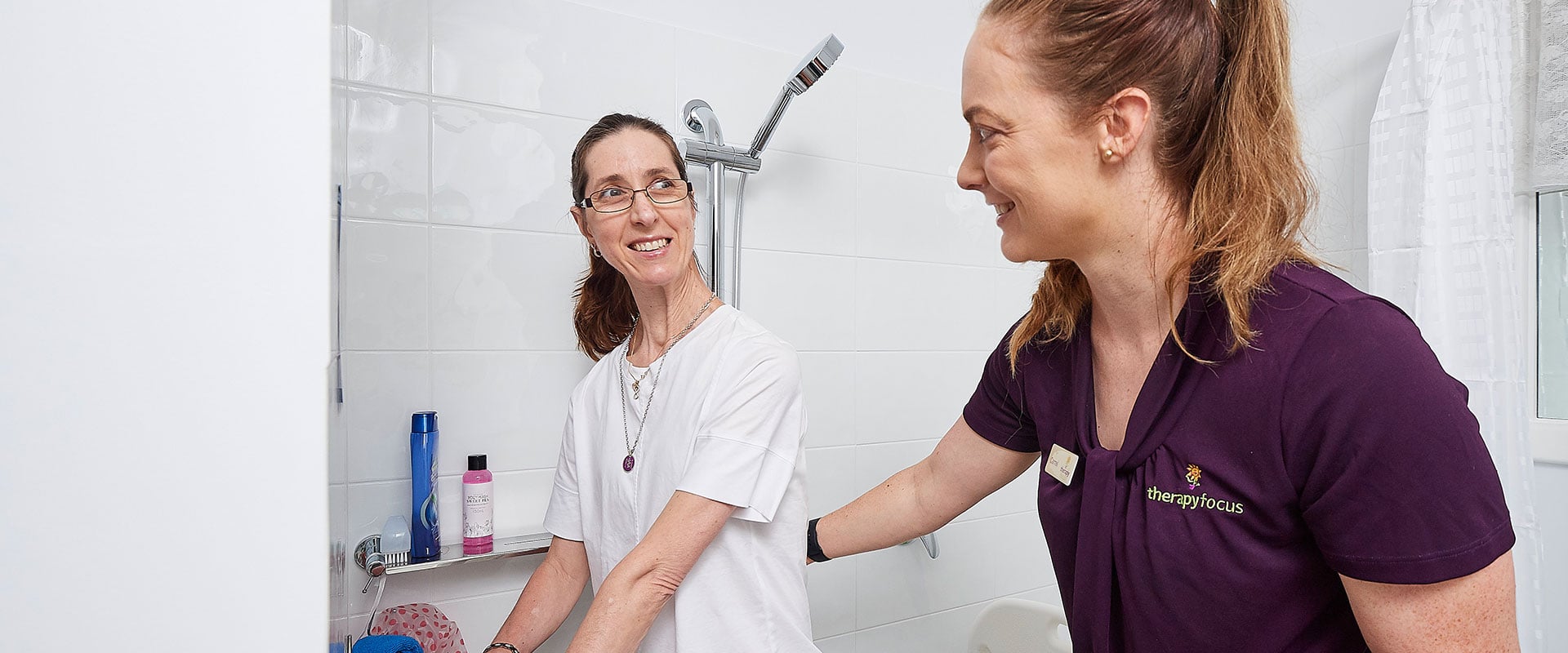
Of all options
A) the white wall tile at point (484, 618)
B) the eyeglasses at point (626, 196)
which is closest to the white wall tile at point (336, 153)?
the eyeglasses at point (626, 196)

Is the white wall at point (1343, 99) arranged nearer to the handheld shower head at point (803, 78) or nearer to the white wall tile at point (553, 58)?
the handheld shower head at point (803, 78)

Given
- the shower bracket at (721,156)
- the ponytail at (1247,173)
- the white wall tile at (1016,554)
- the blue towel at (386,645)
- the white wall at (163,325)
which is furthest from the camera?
the white wall tile at (1016,554)

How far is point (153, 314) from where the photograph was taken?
318 millimetres

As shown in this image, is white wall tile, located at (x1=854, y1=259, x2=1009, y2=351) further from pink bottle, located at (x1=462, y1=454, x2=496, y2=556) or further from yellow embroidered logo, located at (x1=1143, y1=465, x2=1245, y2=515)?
yellow embroidered logo, located at (x1=1143, y1=465, x2=1245, y2=515)

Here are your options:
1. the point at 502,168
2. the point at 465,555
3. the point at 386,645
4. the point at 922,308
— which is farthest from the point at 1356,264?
the point at 386,645

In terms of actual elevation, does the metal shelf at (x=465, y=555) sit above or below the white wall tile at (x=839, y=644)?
above

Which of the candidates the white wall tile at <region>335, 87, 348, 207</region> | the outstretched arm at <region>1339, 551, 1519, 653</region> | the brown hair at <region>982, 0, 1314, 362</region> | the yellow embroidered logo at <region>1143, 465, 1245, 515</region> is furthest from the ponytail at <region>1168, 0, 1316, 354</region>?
the white wall tile at <region>335, 87, 348, 207</region>

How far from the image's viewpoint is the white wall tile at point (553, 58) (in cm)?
142

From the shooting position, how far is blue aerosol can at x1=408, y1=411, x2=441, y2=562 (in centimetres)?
132

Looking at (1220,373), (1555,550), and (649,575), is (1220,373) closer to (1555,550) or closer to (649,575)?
(649,575)

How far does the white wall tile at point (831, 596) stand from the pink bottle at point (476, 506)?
2.24 feet

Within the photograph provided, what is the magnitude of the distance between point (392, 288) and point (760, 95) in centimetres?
79

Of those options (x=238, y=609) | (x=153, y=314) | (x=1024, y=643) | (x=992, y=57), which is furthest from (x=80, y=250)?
(x=1024, y=643)

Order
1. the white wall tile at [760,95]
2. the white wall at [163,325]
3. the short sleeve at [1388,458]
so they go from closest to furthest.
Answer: the white wall at [163,325] < the short sleeve at [1388,458] < the white wall tile at [760,95]
